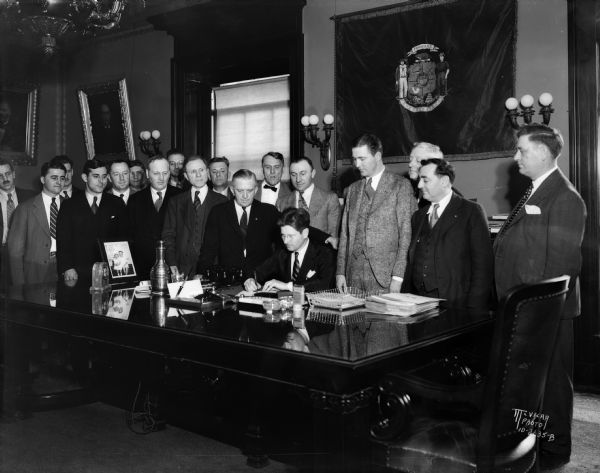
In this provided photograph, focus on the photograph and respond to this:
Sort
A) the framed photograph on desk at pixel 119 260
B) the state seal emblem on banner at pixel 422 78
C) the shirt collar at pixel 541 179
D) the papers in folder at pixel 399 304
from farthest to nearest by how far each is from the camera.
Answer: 1. the state seal emblem on banner at pixel 422 78
2. the framed photograph on desk at pixel 119 260
3. the shirt collar at pixel 541 179
4. the papers in folder at pixel 399 304

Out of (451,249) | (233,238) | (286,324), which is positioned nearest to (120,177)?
(233,238)

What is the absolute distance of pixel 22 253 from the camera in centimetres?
473

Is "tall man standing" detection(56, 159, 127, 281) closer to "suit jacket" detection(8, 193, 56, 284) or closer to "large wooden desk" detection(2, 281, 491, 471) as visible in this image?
"suit jacket" detection(8, 193, 56, 284)

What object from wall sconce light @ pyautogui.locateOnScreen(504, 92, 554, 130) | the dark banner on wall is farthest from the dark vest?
the dark banner on wall

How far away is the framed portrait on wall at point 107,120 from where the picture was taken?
26.8 feet

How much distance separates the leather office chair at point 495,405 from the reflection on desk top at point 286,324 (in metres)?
0.23

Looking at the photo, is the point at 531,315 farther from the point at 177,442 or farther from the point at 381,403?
the point at 177,442

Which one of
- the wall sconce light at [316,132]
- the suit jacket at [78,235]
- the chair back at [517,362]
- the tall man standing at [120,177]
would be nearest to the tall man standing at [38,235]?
the suit jacket at [78,235]

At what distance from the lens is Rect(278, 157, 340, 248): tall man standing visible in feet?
15.6

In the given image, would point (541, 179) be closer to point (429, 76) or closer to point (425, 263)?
point (425, 263)

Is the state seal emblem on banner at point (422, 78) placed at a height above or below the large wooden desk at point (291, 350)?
above

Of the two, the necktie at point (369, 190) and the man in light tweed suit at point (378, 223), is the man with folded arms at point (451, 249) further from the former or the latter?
the necktie at point (369, 190)

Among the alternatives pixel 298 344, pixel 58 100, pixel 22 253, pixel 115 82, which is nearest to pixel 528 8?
pixel 298 344

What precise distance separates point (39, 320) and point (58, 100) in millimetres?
6672
